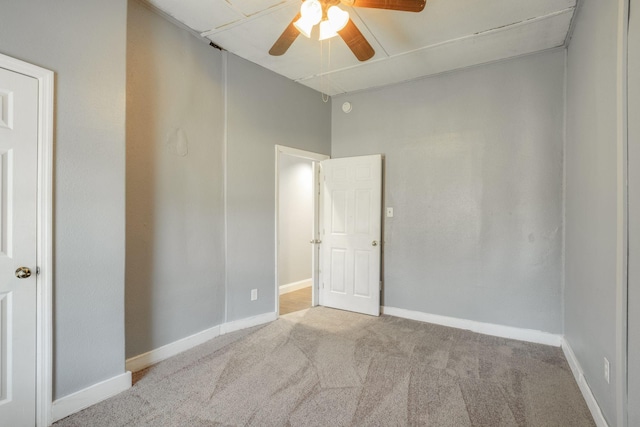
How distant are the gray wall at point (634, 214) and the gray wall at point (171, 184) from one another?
3038 mm

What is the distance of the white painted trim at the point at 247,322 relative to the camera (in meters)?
3.37

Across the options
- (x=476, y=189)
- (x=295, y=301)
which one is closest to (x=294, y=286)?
(x=295, y=301)

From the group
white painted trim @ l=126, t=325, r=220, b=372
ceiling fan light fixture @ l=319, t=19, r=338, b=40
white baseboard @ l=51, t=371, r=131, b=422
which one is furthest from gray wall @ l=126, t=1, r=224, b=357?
ceiling fan light fixture @ l=319, t=19, r=338, b=40

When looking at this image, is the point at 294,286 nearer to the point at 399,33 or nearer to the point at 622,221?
the point at 399,33

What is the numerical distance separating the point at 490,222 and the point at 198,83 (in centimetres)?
328

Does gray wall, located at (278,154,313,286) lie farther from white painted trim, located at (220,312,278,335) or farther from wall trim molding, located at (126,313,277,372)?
wall trim molding, located at (126,313,277,372)

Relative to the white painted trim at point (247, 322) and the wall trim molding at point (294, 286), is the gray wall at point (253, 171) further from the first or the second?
the wall trim molding at point (294, 286)

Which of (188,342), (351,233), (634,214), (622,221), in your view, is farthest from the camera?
(351,233)

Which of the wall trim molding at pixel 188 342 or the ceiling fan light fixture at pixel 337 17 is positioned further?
the wall trim molding at pixel 188 342

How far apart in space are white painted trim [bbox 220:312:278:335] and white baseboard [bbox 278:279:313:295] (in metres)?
1.34

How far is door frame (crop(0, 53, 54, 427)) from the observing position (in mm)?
1910

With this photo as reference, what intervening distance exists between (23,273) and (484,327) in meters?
3.92

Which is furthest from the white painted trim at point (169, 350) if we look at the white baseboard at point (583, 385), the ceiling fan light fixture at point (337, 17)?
the white baseboard at point (583, 385)

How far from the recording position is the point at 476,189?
356cm
